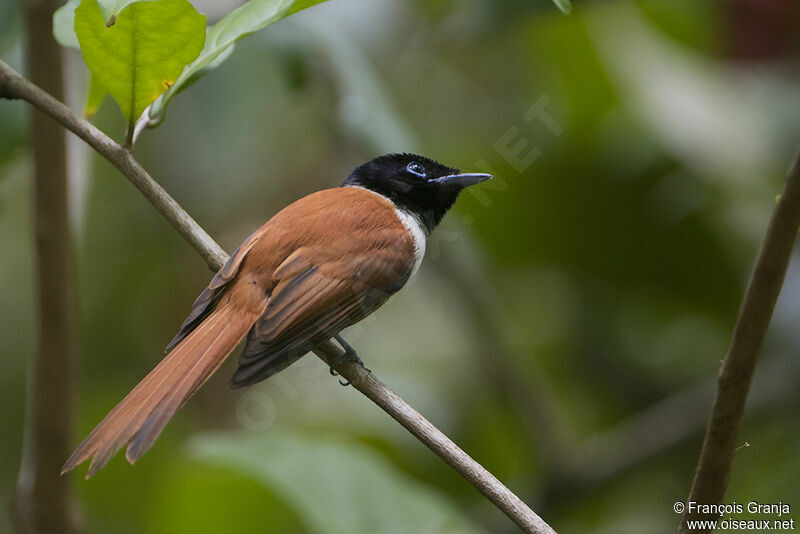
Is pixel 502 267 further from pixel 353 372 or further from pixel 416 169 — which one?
pixel 353 372

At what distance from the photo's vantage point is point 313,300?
212 cm

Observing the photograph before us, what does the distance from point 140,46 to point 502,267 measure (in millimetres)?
1939

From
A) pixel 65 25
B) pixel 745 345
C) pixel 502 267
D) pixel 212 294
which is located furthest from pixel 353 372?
pixel 502 267

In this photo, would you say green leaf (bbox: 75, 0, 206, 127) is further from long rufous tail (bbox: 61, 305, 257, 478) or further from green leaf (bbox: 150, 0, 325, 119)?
long rufous tail (bbox: 61, 305, 257, 478)

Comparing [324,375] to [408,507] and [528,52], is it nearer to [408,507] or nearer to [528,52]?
[408,507]

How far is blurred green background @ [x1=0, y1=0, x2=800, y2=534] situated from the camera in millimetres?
2621

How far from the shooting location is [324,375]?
3488 millimetres

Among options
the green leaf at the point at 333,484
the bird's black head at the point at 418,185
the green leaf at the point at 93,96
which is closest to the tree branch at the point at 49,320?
the green leaf at the point at 93,96

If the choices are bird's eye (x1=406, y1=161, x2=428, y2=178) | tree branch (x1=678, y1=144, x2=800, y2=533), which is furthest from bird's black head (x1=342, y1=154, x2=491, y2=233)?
tree branch (x1=678, y1=144, x2=800, y2=533)

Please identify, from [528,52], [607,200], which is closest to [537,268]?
[607,200]

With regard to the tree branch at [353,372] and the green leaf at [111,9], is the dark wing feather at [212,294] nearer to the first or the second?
the tree branch at [353,372]

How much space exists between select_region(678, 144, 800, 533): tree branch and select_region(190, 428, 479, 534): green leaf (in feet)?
3.34

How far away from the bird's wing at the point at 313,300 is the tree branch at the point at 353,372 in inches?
7.6

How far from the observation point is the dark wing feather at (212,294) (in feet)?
6.97
